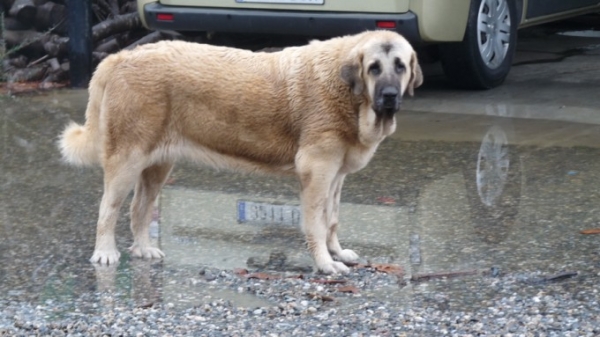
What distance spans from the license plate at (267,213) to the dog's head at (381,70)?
3.81 ft

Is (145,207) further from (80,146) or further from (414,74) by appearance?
(414,74)

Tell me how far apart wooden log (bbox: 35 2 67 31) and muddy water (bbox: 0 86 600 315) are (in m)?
2.80

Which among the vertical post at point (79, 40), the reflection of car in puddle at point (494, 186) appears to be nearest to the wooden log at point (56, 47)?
the vertical post at point (79, 40)

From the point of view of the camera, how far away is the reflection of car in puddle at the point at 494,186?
6309mm

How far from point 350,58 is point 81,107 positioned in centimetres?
415

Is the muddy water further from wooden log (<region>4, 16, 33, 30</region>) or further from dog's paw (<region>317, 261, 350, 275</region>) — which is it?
wooden log (<region>4, 16, 33, 30</region>)

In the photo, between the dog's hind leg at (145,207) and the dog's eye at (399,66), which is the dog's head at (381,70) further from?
the dog's hind leg at (145,207)

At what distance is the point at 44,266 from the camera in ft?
19.0

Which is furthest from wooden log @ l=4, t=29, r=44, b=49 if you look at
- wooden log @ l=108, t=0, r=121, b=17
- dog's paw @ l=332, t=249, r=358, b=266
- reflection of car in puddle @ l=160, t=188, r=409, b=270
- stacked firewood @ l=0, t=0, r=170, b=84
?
dog's paw @ l=332, t=249, r=358, b=266

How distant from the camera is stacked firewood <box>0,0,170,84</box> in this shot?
10773 mm

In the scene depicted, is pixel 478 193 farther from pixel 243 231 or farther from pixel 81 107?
pixel 81 107

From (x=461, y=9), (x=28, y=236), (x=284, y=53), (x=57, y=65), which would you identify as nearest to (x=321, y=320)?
(x=284, y=53)

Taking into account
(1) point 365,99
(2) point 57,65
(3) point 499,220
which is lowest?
(2) point 57,65

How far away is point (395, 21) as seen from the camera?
879 centimetres
